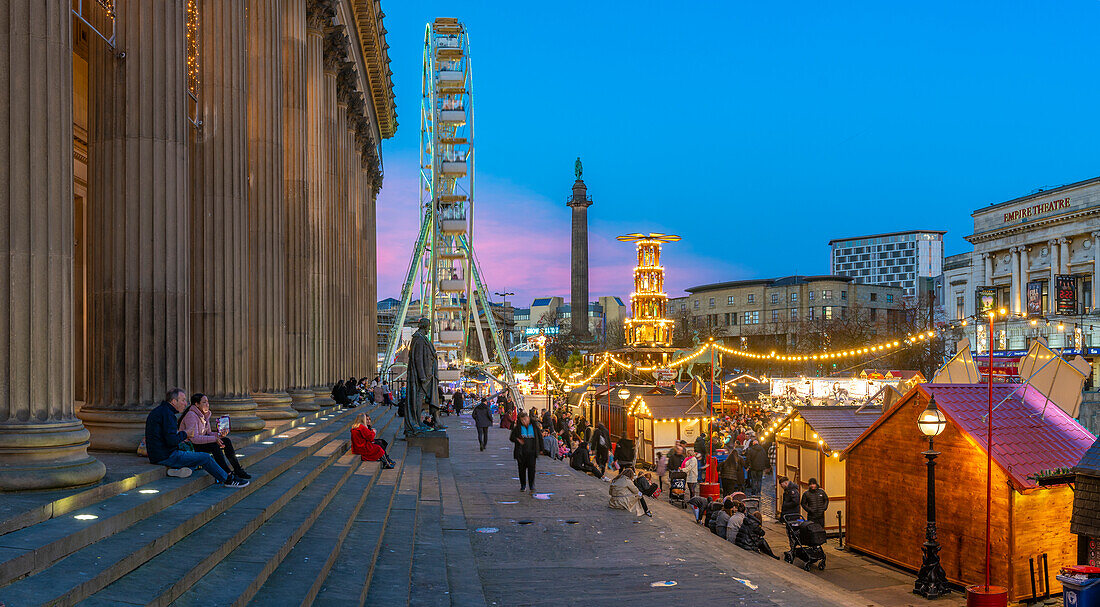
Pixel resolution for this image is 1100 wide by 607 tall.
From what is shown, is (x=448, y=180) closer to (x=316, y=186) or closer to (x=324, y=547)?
(x=316, y=186)

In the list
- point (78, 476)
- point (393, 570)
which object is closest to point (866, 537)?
point (393, 570)

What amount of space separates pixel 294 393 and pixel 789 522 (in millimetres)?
10906

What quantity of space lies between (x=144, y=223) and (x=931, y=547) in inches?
464

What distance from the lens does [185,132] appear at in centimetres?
1135

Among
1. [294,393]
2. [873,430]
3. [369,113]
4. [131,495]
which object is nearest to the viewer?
[131,495]

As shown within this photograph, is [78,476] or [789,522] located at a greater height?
[78,476]

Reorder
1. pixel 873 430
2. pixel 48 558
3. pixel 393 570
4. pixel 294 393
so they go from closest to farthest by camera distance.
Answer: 1. pixel 48 558
2. pixel 393 570
3. pixel 873 430
4. pixel 294 393

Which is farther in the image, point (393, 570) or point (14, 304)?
point (393, 570)

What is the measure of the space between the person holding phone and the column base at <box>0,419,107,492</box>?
1813mm

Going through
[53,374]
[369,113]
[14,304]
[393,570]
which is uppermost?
[369,113]

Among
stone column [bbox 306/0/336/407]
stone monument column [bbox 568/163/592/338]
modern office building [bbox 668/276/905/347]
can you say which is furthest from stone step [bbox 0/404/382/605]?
stone monument column [bbox 568/163/592/338]

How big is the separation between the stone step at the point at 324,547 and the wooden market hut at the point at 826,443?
31.6ft

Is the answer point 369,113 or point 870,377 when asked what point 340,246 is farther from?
point 870,377

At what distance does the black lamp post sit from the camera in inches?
531
